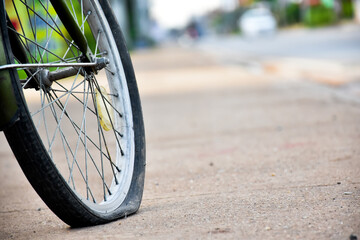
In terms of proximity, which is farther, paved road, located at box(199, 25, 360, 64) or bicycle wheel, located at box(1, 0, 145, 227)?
paved road, located at box(199, 25, 360, 64)

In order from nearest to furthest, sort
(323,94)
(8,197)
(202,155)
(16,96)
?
(16,96) → (8,197) → (202,155) → (323,94)

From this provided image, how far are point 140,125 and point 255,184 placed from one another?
25.1 inches

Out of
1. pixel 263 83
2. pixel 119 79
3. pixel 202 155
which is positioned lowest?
pixel 263 83

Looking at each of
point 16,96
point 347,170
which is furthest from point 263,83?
point 16,96

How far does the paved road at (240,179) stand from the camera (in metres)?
2.38

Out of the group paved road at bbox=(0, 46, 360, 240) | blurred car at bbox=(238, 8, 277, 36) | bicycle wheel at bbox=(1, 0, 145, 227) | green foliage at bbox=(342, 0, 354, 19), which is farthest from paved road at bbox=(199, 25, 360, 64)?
green foliage at bbox=(342, 0, 354, 19)

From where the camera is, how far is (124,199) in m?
2.69

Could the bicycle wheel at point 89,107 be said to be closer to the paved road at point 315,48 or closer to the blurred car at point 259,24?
the paved road at point 315,48

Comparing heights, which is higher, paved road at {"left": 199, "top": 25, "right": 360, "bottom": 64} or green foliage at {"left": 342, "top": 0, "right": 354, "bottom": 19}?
paved road at {"left": 199, "top": 25, "right": 360, "bottom": 64}

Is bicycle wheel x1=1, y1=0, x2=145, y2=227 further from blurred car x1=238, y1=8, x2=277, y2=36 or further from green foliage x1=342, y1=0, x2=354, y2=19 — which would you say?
green foliage x1=342, y1=0, x2=354, y2=19

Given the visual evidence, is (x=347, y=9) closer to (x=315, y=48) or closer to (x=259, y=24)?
(x=259, y=24)

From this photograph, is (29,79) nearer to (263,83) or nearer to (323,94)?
(323,94)

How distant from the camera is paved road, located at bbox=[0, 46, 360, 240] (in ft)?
7.80

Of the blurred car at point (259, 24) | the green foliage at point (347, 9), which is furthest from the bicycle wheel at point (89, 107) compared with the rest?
the green foliage at point (347, 9)
